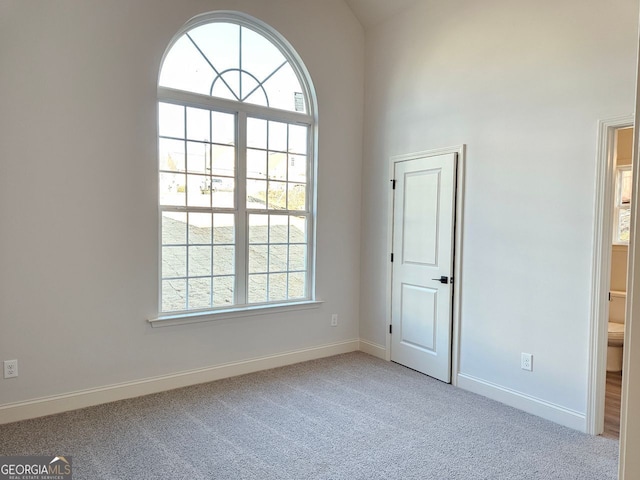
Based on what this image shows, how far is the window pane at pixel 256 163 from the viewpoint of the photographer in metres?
3.99

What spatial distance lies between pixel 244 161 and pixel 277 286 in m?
1.24

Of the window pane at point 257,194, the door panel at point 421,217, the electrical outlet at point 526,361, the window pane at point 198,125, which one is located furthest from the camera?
the window pane at point 257,194

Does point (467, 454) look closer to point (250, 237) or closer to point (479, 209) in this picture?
point (479, 209)

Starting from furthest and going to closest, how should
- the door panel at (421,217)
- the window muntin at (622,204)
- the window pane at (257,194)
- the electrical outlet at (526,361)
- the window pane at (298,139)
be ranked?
1. the window muntin at (622,204)
2. the window pane at (298,139)
3. the window pane at (257,194)
4. the door panel at (421,217)
5. the electrical outlet at (526,361)

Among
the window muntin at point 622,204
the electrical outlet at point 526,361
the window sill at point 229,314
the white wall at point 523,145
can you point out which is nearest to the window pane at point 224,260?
the window sill at point 229,314

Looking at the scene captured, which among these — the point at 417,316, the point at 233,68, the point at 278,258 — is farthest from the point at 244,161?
the point at 417,316

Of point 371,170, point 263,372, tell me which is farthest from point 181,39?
point 263,372

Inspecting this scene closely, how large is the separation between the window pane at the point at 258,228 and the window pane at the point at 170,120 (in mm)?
975

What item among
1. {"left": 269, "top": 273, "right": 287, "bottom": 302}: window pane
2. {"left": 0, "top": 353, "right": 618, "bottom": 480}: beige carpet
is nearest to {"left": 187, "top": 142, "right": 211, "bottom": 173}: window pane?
{"left": 269, "top": 273, "right": 287, "bottom": 302}: window pane

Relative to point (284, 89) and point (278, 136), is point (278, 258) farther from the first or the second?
point (284, 89)

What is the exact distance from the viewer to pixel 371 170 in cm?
455

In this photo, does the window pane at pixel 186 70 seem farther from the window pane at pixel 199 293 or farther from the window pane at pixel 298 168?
the window pane at pixel 199 293

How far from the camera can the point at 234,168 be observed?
3.89m

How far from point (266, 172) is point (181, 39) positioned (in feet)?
4.31
